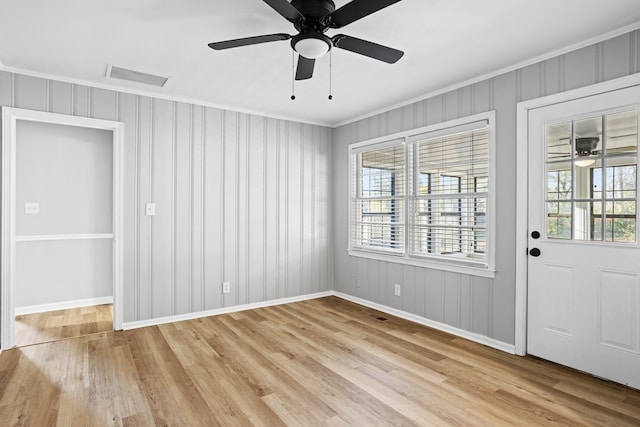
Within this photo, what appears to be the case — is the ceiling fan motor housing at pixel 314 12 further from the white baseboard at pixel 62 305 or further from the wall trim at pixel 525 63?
the white baseboard at pixel 62 305

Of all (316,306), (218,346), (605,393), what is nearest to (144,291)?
(218,346)

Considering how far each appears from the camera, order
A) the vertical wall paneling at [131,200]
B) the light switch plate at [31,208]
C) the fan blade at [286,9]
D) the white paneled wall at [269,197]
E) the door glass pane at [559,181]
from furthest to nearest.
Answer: the light switch plate at [31,208] < the vertical wall paneling at [131,200] < the white paneled wall at [269,197] < the door glass pane at [559,181] < the fan blade at [286,9]

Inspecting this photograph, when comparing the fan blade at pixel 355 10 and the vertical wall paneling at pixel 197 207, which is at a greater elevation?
the fan blade at pixel 355 10

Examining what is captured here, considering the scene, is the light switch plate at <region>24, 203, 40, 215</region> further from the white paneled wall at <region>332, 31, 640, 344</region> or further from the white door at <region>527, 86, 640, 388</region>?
the white door at <region>527, 86, 640, 388</region>

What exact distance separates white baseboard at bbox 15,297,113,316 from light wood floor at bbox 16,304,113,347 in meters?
0.09

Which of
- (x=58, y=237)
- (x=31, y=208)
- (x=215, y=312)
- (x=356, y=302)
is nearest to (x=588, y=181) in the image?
(x=356, y=302)

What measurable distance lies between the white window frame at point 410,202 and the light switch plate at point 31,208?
3.87 m

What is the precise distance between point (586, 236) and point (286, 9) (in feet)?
8.77

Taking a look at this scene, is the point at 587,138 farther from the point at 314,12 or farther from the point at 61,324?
the point at 61,324

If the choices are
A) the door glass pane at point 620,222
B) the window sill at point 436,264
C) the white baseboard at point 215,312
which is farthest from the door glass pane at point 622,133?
the white baseboard at point 215,312

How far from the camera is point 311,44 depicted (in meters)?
2.10

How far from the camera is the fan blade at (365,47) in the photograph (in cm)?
216

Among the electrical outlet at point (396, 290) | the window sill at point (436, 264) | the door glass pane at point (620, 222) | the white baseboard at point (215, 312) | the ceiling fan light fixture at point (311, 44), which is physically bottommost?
the white baseboard at point (215, 312)

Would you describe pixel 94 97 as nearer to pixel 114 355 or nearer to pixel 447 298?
pixel 114 355
